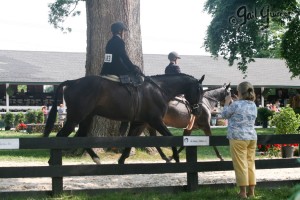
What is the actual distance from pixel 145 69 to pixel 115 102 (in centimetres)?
3488

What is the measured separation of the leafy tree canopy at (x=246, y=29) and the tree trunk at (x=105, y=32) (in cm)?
1247

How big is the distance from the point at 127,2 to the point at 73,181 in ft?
18.9

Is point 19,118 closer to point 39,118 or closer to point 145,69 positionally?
point 39,118

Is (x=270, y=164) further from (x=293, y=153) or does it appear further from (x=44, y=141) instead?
(x=293, y=153)

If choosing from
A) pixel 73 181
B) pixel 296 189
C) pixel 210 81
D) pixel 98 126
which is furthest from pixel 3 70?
pixel 296 189

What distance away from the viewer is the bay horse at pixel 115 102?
26.7ft

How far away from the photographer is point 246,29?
30453 millimetres

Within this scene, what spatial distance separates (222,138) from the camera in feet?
26.1

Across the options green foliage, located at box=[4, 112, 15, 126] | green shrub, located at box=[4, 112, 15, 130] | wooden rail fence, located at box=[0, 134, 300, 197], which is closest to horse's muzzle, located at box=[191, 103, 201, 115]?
wooden rail fence, located at box=[0, 134, 300, 197]

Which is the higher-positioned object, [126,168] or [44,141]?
[44,141]

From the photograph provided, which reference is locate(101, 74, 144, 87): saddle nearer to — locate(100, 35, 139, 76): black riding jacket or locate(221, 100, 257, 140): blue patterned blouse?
locate(100, 35, 139, 76): black riding jacket

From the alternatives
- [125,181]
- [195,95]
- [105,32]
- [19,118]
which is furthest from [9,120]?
[195,95]

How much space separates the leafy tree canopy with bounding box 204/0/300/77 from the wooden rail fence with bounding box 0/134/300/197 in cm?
1757
